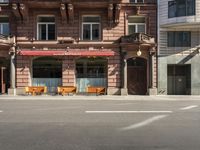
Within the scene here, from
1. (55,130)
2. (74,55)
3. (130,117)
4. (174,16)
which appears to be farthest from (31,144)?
(174,16)

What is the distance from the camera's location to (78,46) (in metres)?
30.2

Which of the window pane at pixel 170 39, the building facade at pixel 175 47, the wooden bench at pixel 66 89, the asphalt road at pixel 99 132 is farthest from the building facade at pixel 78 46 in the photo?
the asphalt road at pixel 99 132

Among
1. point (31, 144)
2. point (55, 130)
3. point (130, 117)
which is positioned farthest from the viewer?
point (130, 117)

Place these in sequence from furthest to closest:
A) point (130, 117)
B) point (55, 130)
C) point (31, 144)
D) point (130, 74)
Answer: point (130, 74)
point (130, 117)
point (55, 130)
point (31, 144)

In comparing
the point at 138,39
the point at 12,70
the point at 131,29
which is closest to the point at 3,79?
the point at 12,70

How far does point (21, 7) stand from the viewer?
1140 inches

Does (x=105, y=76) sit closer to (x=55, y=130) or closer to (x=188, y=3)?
(x=188, y=3)

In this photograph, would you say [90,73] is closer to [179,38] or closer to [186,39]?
[179,38]

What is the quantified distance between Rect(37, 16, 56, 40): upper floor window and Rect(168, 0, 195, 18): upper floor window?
993 cm

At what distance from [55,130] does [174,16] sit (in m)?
21.6

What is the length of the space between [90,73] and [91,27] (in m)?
3.94

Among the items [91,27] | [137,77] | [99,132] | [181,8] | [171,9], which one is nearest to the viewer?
[99,132]

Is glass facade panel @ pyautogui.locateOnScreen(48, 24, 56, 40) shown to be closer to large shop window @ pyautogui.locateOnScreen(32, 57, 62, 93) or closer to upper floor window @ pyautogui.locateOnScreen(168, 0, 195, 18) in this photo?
large shop window @ pyautogui.locateOnScreen(32, 57, 62, 93)

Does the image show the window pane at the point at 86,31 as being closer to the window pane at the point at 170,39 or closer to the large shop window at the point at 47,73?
the large shop window at the point at 47,73
